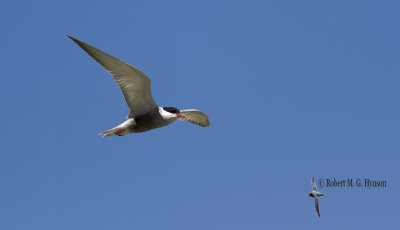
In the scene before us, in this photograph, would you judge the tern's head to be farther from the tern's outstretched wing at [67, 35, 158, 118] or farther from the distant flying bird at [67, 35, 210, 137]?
the tern's outstretched wing at [67, 35, 158, 118]

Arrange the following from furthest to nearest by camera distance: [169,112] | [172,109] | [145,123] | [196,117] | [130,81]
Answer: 1. [196,117]
2. [172,109]
3. [169,112]
4. [145,123]
5. [130,81]

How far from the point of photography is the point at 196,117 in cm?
2014

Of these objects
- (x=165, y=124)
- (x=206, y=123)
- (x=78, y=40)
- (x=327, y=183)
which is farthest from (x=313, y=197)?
(x=78, y=40)

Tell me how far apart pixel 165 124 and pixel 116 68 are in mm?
2735

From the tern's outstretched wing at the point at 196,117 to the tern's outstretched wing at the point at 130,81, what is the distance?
9.73 ft

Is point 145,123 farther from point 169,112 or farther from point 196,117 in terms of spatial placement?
point 196,117

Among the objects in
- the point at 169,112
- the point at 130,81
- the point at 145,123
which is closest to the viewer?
the point at 130,81

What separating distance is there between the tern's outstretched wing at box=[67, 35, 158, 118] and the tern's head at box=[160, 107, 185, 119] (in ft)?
1.15

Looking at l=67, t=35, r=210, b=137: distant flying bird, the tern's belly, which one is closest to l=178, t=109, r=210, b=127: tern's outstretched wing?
l=67, t=35, r=210, b=137: distant flying bird

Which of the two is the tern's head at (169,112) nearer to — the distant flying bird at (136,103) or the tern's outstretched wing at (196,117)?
the distant flying bird at (136,103)

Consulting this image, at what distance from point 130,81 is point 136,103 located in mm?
950

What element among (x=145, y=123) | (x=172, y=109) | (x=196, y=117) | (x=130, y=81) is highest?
(x=130, y=81)

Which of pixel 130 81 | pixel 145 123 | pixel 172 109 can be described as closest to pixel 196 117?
pixel 172 109

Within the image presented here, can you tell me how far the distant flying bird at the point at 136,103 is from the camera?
1520cm
